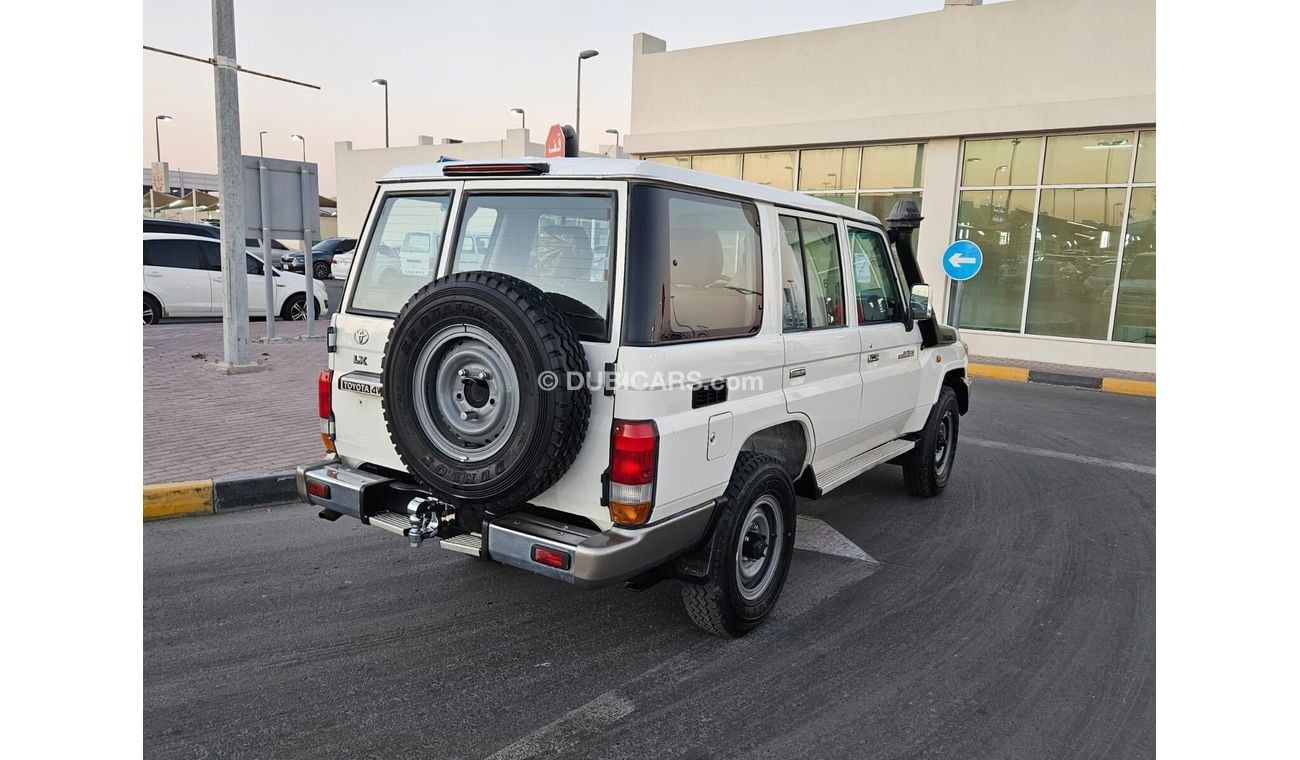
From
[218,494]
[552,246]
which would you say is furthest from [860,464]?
[218,494]

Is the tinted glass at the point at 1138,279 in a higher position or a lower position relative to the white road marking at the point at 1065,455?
higher

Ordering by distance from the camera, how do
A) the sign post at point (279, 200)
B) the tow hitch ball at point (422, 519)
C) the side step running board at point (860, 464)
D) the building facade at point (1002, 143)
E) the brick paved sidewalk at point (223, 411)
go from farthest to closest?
the building facade at point (1002, 143)
the sign post at point (279, 200)
the brick paved sidewalk at point (223, 411)
the side step running board at point (860, 464)
the tow hitch ball at point (422, 519)

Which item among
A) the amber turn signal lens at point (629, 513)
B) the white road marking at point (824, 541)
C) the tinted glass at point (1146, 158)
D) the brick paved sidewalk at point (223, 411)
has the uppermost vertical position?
the tinted glass at point (1146, 158)

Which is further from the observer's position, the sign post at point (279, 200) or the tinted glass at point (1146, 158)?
the tinted glass at point (1146, 158)

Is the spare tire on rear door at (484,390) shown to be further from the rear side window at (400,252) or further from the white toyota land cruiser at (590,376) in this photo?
the rear side window at (400,252)

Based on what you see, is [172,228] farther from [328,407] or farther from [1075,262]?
[1075,262]

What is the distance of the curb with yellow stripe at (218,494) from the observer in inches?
199

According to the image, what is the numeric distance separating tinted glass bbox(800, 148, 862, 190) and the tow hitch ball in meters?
13.4

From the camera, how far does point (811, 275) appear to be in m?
4.25

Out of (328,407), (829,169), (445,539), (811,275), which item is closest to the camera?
(445,539)

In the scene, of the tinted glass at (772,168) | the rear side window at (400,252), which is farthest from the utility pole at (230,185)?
the tinted glass at (772,168)

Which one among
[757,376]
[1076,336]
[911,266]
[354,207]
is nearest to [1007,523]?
[911,266]

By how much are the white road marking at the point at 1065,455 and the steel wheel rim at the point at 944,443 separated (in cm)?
159

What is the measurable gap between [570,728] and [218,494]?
Result: 3.38 metres
